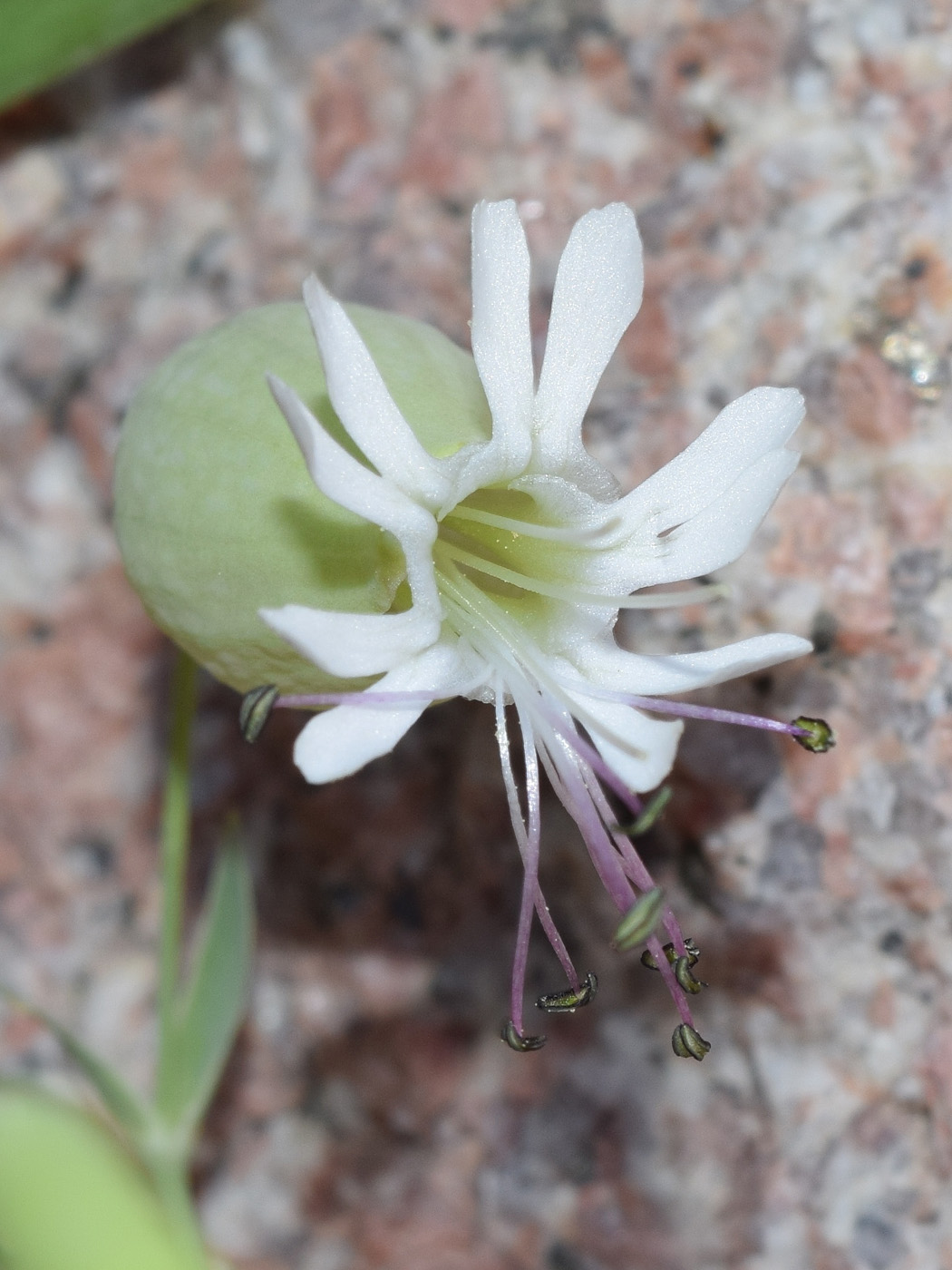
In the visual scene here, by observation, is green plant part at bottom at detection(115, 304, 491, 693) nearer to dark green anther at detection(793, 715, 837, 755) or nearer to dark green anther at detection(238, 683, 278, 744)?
dark green anther at detection(238, 683, 278, 744)

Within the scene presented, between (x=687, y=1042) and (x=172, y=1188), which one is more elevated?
(x=687, y=1042)

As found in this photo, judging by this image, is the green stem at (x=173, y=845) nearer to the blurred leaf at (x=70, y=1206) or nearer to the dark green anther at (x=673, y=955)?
the dark green anther at (x=673, y=955)

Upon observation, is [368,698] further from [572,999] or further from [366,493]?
[572,999]

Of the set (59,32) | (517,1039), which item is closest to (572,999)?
(517,1039)

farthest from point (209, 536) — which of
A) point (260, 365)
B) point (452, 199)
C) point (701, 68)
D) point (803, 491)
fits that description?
→ point (701, 68)

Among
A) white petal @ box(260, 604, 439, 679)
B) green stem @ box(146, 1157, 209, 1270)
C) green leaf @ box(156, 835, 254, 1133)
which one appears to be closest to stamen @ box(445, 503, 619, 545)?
white petal @ box(260, 604, 439, 679)

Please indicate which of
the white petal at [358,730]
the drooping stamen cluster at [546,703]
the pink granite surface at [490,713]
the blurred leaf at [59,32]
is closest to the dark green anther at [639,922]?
the drooping stamen cluster at [546,703]
